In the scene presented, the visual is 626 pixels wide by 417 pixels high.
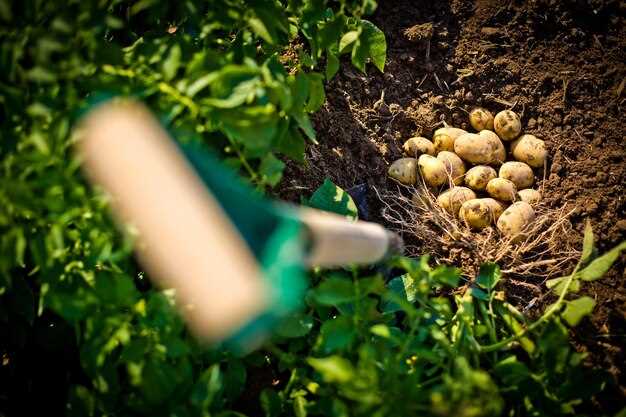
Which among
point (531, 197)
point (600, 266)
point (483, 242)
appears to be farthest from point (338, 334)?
point (531, 197)

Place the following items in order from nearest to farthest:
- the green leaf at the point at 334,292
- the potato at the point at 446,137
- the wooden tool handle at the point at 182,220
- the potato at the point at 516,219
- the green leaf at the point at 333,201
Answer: the wooden tool handle at the point at 182,220, the green leaf at the point at 334,292, the green leaf at the point at 333,201, the potato at the point at 516,219, the potato at the point at 446,137

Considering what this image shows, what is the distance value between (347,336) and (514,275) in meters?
1.10

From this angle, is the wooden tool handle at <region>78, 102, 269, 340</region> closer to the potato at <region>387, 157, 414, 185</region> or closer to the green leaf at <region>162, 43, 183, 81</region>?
the green leaf at <region>162, 43, 183, 81</region>

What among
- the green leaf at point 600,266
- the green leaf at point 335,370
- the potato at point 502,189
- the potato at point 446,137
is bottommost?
the potato at point 502,189

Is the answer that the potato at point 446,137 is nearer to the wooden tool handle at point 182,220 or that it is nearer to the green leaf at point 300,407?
the green leaf at point 300,407

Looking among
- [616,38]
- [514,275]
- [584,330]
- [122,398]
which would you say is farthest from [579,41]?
[122,398]

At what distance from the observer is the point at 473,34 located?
2.21 meters

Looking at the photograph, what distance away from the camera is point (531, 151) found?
6.46 feet

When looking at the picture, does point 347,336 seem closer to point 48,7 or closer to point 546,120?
point 48,7

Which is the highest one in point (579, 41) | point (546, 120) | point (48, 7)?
point (48, 7)

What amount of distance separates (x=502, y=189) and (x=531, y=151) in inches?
9.5

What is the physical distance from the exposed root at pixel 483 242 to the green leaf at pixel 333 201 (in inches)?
13.4

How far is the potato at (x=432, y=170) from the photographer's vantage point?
6.40 ft

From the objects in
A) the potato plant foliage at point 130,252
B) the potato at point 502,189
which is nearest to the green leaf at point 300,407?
the potato plant foliage at point 130,252
